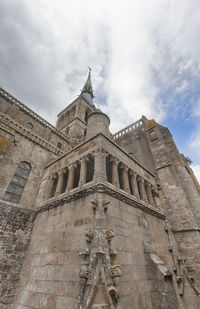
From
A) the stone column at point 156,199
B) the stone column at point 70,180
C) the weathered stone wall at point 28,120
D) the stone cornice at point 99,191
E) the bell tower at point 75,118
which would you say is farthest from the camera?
the bell tower at point 75,118

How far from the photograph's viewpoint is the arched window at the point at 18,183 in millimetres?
7804

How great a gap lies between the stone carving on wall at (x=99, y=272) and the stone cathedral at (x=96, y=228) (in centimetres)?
2

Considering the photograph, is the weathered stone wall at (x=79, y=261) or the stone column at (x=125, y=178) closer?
the weathered stone wall at (x=79, y=261)

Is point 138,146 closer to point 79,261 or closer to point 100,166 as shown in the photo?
point 100,166

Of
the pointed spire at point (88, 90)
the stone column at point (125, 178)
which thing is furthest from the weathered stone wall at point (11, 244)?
the pointed spire at point (88, 90)

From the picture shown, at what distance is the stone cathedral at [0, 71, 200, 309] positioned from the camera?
3.93m

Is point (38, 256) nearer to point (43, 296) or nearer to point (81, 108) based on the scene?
point (43, 296)

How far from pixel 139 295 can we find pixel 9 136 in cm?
993

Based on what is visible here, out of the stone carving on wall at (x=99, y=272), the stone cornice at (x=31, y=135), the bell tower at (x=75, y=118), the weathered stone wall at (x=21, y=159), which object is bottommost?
the stone carving on wall at (x=99, y=272)

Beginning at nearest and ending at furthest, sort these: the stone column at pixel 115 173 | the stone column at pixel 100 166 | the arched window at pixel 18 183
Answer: the stone column at pixel 100 166, the stone column at pixel 115 173, the arched window at pixel 18 183

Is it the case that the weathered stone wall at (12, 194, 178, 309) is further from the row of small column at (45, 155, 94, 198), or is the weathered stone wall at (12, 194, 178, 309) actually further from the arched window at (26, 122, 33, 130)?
the arched window at (26, 122, 33, 130)

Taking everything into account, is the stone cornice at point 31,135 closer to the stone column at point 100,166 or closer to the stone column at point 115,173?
the stone column at point 100,166

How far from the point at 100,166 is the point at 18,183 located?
221 inches

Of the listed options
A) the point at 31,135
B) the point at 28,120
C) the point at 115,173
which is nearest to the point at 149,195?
the point at 115,173
